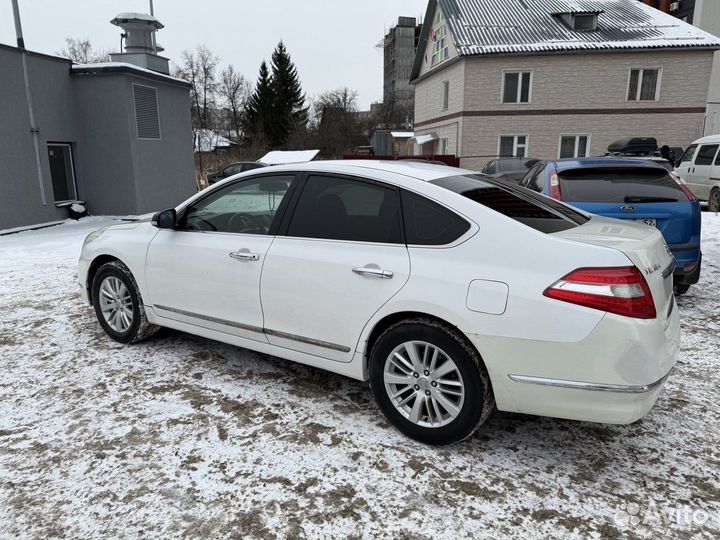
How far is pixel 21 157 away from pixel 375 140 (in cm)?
3752

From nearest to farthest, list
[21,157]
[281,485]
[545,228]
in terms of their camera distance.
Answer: [281,485]
[545,228]
[21,157]

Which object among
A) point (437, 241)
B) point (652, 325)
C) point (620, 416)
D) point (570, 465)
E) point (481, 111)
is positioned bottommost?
point (570, 465)

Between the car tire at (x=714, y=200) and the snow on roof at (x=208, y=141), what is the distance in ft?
141

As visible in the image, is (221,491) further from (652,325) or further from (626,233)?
(626,233)

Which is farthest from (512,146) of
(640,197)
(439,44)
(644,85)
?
(640,197)

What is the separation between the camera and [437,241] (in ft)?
9.50

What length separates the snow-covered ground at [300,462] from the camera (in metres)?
2.41

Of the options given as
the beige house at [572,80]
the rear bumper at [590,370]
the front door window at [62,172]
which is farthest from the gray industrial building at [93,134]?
the beige house at [572,80]

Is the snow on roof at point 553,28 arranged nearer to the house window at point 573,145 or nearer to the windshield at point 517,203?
the house window at point 573,145

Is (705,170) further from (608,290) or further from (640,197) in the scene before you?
(608,290)

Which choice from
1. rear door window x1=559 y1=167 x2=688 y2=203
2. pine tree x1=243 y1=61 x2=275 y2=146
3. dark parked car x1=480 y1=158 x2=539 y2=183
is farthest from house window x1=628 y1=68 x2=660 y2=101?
pine tree x1=243 y1=61 x2=275 y2=146

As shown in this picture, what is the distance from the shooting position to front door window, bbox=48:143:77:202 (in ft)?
44.9

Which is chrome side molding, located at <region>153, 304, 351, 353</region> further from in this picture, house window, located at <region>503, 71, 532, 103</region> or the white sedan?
house window, located at <region>503, 71, 532, 103</region>

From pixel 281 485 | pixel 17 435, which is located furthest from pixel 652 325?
pixel 17 435
